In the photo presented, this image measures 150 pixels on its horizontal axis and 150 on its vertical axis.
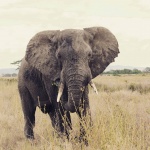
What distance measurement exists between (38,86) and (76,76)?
1.81 meters

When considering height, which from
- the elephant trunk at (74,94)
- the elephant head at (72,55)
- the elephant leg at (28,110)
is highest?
the elephant head at (72,55)

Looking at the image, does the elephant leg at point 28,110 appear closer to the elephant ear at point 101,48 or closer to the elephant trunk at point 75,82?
the elephant ear at point 101,48

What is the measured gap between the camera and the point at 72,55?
5.75 m

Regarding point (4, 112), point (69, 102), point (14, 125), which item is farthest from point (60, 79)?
point (4, 112)

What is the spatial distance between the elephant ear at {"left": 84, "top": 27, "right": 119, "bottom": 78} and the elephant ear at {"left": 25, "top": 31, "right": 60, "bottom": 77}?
1.85ft

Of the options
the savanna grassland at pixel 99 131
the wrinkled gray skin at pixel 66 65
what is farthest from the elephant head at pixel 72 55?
the savanna grassland at pixel 99 131

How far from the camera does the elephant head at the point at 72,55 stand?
18.5 feet

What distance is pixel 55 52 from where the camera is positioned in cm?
632

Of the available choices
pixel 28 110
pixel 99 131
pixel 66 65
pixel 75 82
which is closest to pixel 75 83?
pixel 75 82

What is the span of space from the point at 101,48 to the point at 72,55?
97 cm

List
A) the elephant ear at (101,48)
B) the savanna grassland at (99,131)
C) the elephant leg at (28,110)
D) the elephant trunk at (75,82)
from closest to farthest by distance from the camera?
1. the savanna grassland at (99,131)
2. the elephant trunk at (75,82)
3. the elephant ear at (101,48)
4. the elephant leg at (28,110)

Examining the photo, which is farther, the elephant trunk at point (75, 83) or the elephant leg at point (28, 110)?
the elephant leg at point (28, 110)

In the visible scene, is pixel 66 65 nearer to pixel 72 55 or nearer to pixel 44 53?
pixel 72 55

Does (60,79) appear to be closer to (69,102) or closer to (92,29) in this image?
(69,102)
